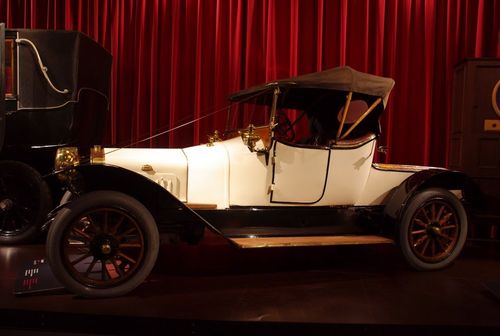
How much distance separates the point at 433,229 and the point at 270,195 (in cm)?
122

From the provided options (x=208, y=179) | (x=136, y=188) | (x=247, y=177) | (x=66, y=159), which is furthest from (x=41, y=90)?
(x=247, y=177)

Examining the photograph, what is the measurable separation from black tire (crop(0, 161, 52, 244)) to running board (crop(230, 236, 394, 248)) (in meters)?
1.92

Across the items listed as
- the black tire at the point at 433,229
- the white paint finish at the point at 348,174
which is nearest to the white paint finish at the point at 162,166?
the white paint finish at the point at 348,174

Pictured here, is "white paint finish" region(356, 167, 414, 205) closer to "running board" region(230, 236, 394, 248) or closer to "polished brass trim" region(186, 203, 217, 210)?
"running board" region(230, 236, 394, 248)

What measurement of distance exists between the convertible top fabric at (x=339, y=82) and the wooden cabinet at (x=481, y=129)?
3.89 feet

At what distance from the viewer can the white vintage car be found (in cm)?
251

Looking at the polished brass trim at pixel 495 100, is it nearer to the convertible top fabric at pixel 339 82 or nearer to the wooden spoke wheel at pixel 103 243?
the convertible top fabric at pixel 339 82

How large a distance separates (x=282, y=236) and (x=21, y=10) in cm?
432

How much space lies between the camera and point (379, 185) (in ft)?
10.9

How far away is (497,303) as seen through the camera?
8.13 feet

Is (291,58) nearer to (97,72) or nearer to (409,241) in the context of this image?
(97,72)

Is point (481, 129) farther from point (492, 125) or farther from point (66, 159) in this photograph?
point (66, 159)

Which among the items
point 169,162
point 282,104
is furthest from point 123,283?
point 282,104

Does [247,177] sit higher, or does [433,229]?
[247,177]
